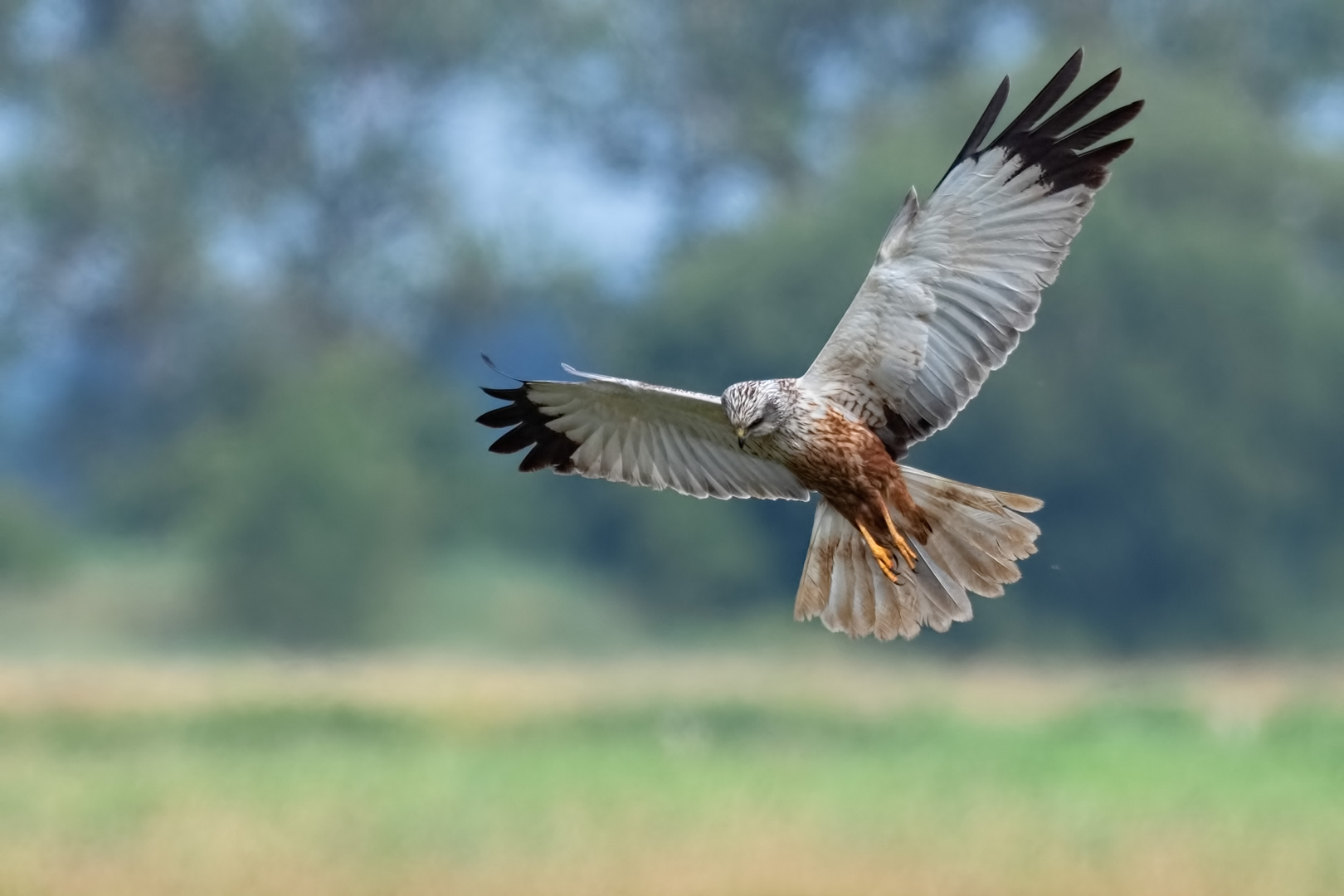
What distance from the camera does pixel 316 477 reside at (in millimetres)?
21328

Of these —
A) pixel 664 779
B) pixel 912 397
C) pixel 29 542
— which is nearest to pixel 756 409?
pixel 912 397

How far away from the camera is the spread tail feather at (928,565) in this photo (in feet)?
16.7

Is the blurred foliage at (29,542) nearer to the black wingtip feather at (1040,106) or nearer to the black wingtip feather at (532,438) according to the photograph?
the black wingtip feather at (532,438)

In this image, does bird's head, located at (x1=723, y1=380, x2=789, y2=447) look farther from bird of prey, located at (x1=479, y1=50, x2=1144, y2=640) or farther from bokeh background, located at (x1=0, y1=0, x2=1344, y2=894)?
bokeh background, located at (x1=0, y1=0, x2=1344, y2=894)

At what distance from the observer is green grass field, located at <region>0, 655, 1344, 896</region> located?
956 cm

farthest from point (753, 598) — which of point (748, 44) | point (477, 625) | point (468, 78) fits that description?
point (468, 78)

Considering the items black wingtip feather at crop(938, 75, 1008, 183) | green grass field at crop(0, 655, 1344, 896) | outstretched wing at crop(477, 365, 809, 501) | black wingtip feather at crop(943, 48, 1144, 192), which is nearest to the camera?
black wingtip feather at crop(938, 75, 1008, 183)

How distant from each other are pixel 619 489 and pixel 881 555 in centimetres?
1583

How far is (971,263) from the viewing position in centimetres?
495

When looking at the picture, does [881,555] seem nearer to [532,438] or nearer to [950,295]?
[950,295]

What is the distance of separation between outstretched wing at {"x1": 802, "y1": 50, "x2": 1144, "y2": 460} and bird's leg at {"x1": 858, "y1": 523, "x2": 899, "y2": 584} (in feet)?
0.98

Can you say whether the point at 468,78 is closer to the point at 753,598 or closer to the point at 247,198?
the point at 247,198

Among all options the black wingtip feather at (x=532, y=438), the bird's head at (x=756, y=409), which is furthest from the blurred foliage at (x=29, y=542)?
the bird's head at (x=756, y=409)

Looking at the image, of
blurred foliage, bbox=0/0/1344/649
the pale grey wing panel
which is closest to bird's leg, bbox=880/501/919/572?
the pale grey wing panel
